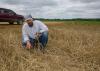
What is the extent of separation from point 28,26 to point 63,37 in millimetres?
3169

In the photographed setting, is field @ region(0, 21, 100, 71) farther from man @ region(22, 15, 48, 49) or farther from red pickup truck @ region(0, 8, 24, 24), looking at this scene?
red pickup truck @ region(0, 8, 24, 24)

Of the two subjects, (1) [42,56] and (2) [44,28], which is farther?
(2) [44,28]

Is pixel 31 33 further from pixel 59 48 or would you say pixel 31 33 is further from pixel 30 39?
pixel 59 48

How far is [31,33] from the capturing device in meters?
8.56

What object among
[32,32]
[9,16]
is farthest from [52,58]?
[9,16]

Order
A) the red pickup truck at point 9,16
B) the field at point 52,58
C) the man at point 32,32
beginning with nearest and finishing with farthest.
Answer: the field at point 52,58 < the man at point 32,32 < the red pickup truck at point 9,16

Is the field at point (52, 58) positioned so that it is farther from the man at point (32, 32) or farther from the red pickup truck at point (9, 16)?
the red pickup truck at point (9, 16)

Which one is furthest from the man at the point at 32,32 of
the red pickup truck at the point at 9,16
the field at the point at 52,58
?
the red pickup truck at the point at 9,16

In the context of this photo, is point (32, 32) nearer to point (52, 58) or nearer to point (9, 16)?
point (52, 58)

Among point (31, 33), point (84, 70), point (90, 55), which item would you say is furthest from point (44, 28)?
point (84, 70)

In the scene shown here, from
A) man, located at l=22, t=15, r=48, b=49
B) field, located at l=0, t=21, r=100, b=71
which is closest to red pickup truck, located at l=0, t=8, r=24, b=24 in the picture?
field, located at l=0, t=21, r=100, b=71

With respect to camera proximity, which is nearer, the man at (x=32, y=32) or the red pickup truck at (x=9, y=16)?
the man at (x=32, y=32)

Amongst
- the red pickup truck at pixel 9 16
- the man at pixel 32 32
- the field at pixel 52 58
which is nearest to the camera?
the field at pixel 52 58

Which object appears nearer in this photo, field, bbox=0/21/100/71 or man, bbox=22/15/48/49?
field, bbox=0/21/100/71
